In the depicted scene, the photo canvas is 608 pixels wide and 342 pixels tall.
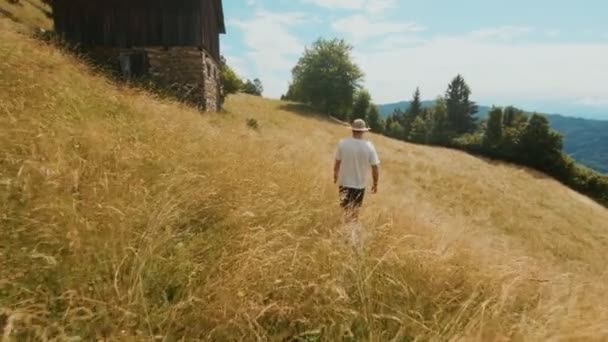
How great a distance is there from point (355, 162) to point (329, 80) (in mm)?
50603

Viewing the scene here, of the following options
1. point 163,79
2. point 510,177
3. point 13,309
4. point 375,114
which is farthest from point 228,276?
point 375,114

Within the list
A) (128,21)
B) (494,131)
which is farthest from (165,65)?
(494,131)


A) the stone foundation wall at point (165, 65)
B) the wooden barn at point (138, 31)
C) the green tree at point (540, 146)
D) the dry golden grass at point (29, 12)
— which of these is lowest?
the green tree at point (540, 146)

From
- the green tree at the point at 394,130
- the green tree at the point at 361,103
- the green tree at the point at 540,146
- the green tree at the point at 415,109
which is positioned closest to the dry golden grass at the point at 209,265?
the green tree at the point at 540,146

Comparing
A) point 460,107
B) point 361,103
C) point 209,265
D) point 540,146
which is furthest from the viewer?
point 460,107

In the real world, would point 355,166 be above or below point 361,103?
below

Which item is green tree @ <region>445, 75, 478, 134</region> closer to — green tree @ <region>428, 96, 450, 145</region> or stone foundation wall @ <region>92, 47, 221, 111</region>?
green tree @ <region>428, 96, 450, 145</region>

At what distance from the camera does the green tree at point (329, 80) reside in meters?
56.0

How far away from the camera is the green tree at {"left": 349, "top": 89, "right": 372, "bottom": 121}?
203 ft

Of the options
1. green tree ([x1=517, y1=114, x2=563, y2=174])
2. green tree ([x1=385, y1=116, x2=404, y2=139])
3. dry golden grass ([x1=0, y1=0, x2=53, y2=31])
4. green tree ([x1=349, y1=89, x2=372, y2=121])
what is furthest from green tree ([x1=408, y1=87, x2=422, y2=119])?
dry golden grass ([x1=0, y1=0, x2=53, y2=31])

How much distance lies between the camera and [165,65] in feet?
59.5

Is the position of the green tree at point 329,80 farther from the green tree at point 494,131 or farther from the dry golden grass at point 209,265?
the dry golden grass at point 209,265

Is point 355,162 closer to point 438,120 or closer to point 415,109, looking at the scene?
point 438,120

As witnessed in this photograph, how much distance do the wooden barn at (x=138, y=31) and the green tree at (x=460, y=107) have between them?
71790 millimetres
